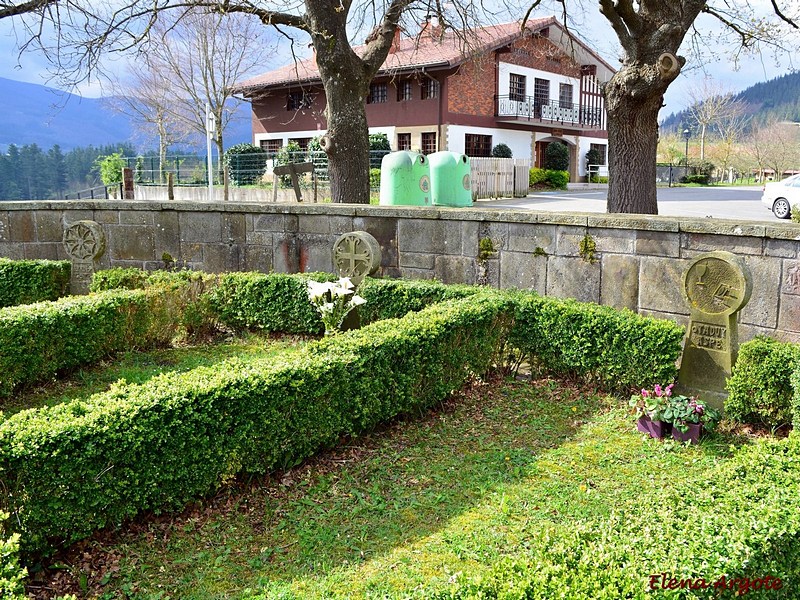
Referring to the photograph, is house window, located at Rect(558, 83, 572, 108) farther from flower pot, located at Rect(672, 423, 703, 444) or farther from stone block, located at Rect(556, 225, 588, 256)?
flower pot, located at Rect(672, 423, 703, 444)

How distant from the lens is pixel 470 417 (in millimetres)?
5922

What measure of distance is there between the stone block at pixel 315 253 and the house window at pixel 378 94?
74.7 feet

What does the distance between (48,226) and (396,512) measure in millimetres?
9397

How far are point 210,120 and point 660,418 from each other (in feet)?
57.2

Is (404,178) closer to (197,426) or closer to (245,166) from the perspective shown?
(197,426)

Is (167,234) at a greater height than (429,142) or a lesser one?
lesser

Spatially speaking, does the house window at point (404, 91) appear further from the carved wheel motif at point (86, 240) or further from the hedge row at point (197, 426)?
the hedge row at point (197, 426)

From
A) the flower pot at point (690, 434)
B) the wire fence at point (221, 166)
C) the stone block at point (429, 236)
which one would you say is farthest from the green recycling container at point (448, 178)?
the wire fence at point (221, 166)

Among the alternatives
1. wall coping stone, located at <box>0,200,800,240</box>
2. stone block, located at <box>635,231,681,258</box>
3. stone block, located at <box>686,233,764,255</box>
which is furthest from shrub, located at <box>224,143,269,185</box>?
stone block, located at <box>686,233,764,255</box>

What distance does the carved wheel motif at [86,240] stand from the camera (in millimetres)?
9758

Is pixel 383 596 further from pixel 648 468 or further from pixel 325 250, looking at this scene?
pixel 325 250

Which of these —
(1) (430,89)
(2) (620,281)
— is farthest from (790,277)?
(1) (430,89)

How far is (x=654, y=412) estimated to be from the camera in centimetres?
537

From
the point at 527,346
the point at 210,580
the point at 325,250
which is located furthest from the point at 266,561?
the point at 325,250
